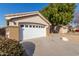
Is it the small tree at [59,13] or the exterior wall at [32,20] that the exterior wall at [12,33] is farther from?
the small tree at [59,13]

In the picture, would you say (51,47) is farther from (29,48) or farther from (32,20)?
(32,20)

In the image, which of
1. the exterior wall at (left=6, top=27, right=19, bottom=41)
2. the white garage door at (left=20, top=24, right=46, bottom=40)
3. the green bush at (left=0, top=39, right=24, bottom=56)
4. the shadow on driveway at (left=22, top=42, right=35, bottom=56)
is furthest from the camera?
the white garage door at (left=20, top=24, right=46, bottom=40)

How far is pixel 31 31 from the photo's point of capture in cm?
1400

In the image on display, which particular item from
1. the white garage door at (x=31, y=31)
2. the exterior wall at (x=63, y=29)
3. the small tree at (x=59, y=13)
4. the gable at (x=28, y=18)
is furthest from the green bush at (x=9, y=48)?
the exterior wall at (x=63, y=29)

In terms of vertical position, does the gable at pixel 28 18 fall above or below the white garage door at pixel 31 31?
above

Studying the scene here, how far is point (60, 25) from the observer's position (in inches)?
551

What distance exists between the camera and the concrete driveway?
12.1 metres

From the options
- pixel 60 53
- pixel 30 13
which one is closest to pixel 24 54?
pixel 60 53

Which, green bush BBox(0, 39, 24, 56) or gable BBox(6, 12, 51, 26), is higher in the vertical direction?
gable BBox(6, 12, 51, 26)

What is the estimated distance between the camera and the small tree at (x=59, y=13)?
13.4 meters

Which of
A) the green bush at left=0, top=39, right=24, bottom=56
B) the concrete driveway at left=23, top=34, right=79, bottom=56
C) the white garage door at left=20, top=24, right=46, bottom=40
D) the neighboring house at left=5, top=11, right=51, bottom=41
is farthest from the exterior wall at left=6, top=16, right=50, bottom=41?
the green bush at left=0, top=39, right=24, bottom=56

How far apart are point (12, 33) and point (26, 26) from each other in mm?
1226

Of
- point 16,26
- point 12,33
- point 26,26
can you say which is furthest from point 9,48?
point 26,26

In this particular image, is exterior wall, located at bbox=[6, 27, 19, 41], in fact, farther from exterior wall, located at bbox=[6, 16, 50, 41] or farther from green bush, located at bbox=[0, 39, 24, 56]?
green bush, located at bbox=[0, 39, 24, 56]
